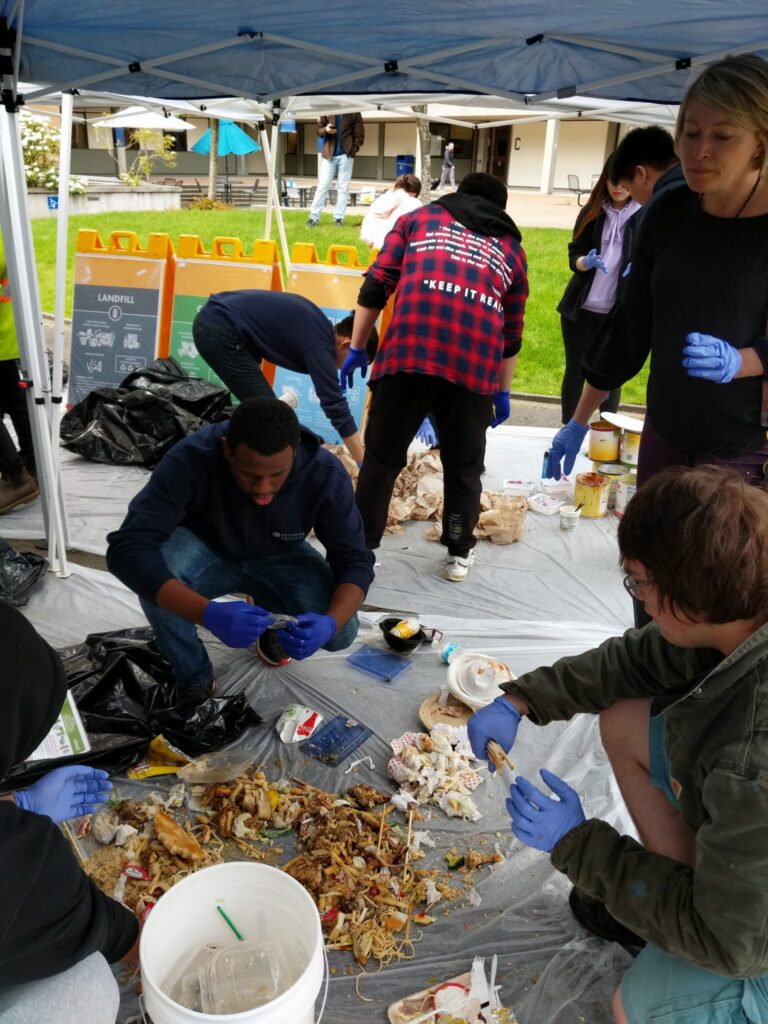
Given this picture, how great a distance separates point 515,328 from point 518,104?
1.57 metres

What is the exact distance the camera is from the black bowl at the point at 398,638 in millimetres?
2926

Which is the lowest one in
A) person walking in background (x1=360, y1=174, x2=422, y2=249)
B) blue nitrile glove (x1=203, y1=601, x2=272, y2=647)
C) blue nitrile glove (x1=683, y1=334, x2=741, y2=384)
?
blue nitrile glove (x1=203, y1=601, x2=272, y2=647)

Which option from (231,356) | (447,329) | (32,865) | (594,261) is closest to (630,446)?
(594,261)

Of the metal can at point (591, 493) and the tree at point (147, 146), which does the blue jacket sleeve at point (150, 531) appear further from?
the tree at point (147, 146)

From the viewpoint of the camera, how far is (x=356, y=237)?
13.0 metres

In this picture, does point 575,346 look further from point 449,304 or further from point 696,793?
point 696,793

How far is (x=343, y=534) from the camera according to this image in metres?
2.53

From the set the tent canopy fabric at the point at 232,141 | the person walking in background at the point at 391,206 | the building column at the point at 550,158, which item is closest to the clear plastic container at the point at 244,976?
the person walking in background at the point at 391,206

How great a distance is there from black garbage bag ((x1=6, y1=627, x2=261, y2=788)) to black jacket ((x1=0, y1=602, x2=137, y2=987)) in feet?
3.07

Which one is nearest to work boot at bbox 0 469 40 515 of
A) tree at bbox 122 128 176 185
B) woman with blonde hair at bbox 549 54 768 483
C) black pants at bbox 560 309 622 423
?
black pants at bbox 560 309 622 423

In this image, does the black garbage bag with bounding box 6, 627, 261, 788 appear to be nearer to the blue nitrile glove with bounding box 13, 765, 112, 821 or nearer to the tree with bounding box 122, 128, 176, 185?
the blue nitrile glove with bounding box 13, 765, 112, 821

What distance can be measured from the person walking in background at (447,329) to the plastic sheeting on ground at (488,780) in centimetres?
54

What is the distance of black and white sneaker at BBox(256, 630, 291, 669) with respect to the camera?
8.73 ft

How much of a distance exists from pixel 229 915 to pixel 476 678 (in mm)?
1202
